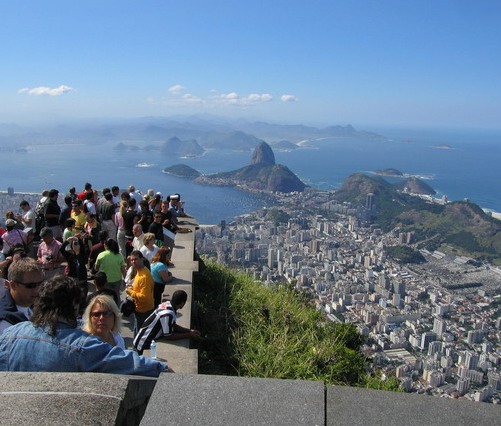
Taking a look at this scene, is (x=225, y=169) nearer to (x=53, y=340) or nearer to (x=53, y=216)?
(x=53, y=216)

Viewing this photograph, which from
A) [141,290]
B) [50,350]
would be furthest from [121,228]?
[50,350]

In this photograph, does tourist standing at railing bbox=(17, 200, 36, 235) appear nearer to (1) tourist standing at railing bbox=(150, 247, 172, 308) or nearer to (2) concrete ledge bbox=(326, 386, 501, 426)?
(1) tourist standing at railing bbox=(150, 247, 172, 308)

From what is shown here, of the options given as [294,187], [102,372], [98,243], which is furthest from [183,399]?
[294,187]

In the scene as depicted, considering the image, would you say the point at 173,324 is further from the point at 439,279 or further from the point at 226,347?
the point at 439,279

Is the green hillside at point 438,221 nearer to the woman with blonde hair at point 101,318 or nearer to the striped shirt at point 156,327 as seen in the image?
the striped shirt at point 156,327

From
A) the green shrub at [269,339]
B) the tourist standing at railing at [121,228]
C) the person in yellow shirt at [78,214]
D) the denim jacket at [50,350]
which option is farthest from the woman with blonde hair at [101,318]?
the tourist standing at railing at [121,228]

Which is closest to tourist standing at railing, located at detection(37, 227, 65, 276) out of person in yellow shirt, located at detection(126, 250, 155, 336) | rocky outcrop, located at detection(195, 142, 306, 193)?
person in yellow shirt, located at detection(126, 250, 155, 336)

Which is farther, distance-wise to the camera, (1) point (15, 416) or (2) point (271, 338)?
(2) point (271, 338)
